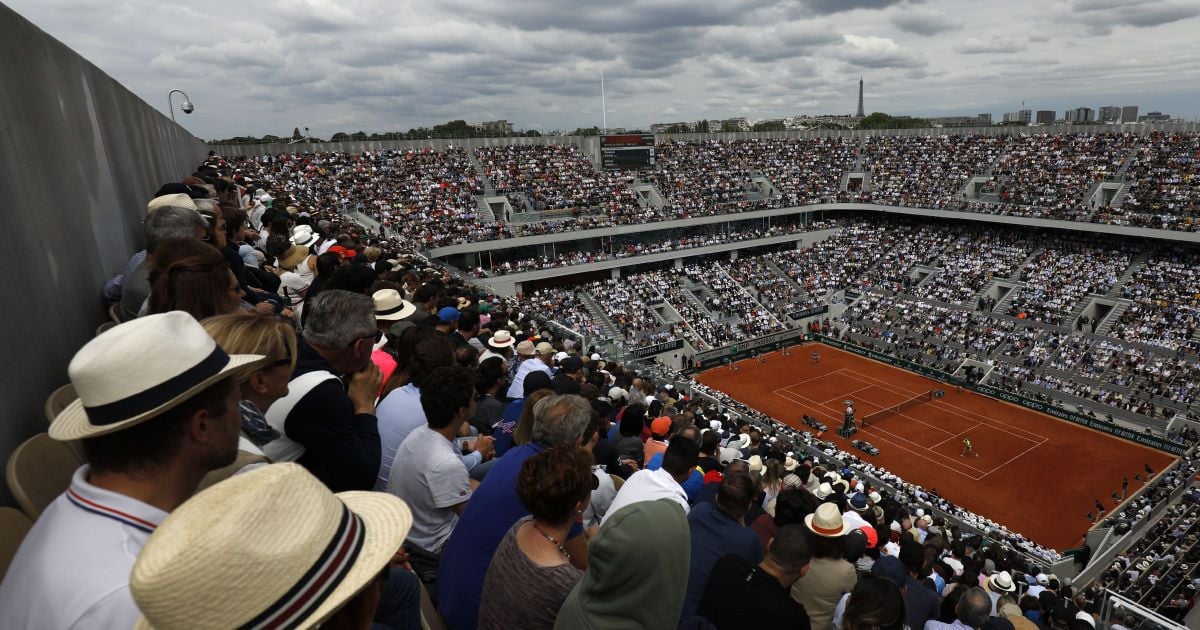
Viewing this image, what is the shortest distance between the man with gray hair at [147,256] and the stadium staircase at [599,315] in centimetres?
3073

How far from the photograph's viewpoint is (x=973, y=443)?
2694 centimetres

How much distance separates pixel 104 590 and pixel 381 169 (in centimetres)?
4622

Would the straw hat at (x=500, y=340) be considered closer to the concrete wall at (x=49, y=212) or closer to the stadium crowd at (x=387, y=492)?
the stadium crowd at (x=387, y=492)

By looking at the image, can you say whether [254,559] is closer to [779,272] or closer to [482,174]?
[779,272]

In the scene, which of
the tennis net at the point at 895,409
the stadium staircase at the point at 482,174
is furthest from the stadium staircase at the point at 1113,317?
the stadium staircase at the point at 482,174

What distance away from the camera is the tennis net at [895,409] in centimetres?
2938

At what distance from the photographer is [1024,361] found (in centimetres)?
3162

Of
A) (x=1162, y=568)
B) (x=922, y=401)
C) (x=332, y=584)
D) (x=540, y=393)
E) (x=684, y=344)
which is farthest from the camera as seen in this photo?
(x=684, y=344)

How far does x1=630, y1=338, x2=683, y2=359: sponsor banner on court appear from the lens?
3397cm

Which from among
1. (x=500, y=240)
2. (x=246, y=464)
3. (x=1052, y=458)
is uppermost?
(x=246, y=464)

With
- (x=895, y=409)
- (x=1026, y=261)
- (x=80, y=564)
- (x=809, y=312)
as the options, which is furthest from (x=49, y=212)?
(x=1026, y=261)

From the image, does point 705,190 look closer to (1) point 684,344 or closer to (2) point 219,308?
(1) point 684,344

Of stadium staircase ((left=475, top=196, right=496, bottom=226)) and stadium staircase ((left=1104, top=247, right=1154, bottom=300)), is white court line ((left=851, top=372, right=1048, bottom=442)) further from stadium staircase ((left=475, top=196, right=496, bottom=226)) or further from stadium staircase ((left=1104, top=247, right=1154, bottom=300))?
stadium staircase ((left=475, top=196, right=496, bottom=226))

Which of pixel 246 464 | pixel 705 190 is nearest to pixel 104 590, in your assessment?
pixel 246 464
